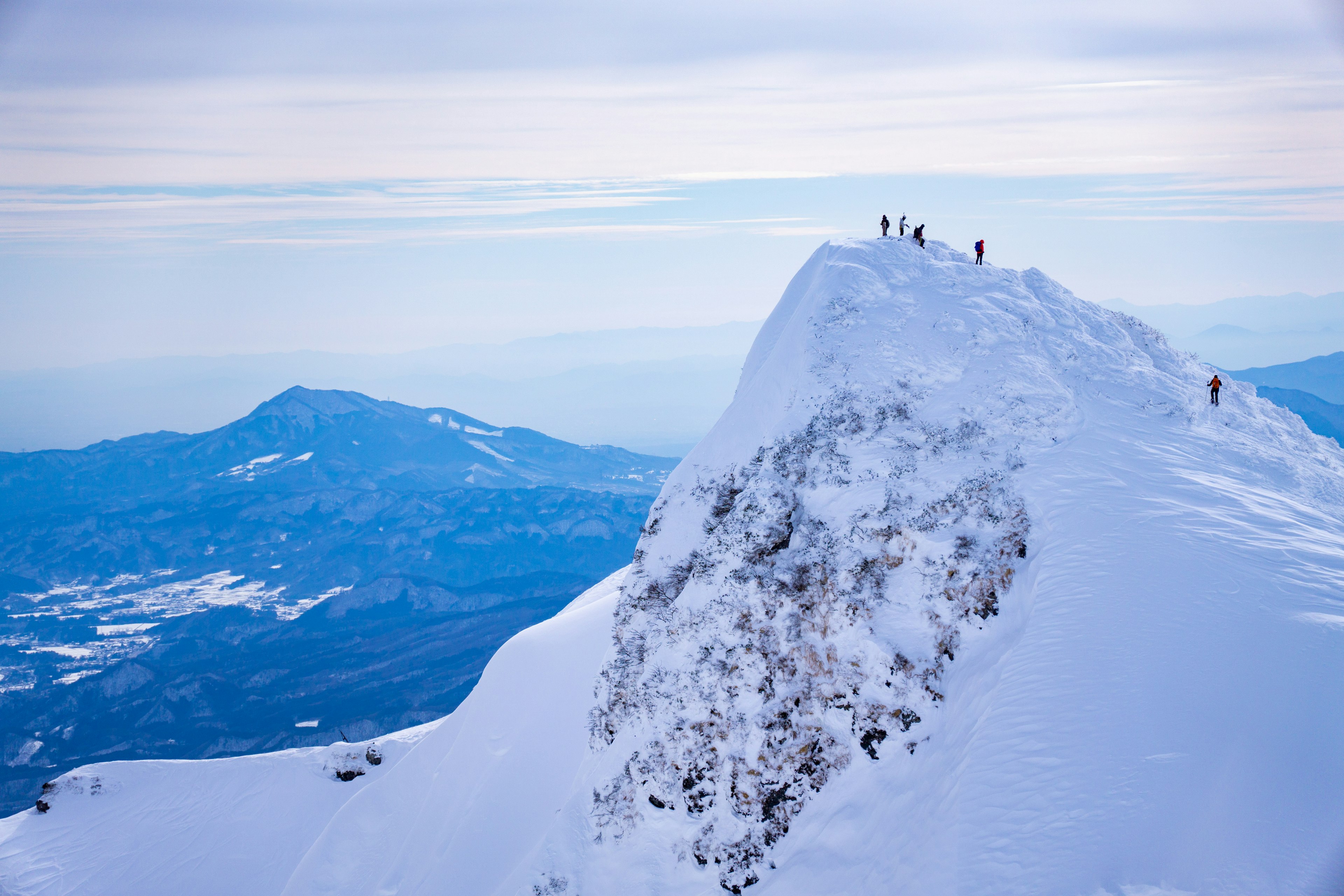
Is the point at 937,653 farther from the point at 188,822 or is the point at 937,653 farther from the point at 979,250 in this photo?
the point at 188,822

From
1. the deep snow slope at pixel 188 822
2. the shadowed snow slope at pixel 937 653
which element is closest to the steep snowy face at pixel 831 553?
the shadowed snow slope at pixel 937 653

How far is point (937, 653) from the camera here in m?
23.3

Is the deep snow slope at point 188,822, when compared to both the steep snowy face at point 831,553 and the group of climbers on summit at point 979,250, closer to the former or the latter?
the steep snowy face at point 831,553

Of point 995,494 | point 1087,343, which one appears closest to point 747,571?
point 995,494

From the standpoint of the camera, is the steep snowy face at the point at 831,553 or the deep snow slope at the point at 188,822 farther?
the deep snow slope at the point at 188,822

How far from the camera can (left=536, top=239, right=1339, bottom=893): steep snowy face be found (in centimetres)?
2408

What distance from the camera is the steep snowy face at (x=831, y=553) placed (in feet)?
79.0

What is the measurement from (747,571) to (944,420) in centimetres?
965

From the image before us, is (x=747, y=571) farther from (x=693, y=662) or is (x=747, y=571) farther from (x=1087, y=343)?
(x=1087, y=343)

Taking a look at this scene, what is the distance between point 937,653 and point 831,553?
188 inches

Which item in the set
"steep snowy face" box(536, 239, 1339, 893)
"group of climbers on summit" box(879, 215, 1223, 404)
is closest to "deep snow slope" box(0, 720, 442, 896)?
"steep snowy face" box(536, 239, 1339, 893)

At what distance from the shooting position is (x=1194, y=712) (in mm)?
18406

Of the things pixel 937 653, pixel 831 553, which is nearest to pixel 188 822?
pixel 831 553

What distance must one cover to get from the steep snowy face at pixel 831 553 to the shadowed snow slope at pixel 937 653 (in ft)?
0.36
